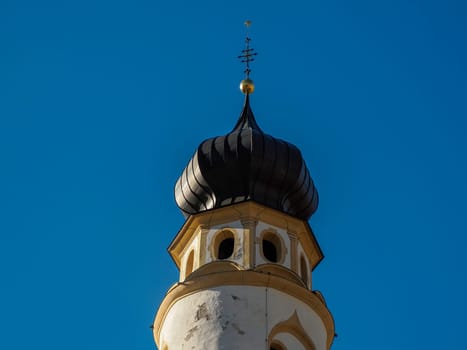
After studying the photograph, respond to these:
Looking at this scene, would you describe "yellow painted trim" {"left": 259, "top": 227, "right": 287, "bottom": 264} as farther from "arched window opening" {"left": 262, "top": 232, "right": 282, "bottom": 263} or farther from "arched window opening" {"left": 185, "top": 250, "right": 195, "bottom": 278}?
"arched window opening" {"left": 185, "top": 250, "right": 195, "bottom": 278}

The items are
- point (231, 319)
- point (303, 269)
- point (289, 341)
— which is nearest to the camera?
point (231, 319)

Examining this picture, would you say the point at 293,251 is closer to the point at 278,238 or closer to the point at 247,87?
the point at 278,238

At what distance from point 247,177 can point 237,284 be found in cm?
294

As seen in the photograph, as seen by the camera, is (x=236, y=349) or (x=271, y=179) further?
(x=271, y=179)

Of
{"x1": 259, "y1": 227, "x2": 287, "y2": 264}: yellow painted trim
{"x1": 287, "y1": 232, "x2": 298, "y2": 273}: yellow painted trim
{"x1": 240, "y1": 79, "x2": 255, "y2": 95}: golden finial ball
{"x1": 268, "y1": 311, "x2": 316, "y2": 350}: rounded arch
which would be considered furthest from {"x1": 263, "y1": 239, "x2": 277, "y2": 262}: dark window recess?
{"x1": 240, "y1": 79, "x2": 255, "y2": 95}: golden finial ball

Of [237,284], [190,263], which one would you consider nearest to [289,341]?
[237,284]

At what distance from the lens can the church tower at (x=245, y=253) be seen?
73.2ft

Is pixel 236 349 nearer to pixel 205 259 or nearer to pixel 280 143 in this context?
pixel 205 259

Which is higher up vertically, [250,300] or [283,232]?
[283,232]

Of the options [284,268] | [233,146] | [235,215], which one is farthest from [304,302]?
[233,146]

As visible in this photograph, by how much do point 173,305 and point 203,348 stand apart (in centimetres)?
165

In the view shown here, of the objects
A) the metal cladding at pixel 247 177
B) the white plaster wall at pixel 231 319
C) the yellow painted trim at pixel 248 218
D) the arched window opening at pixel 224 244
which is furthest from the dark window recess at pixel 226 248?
the white plaster wall at pixel 231 319

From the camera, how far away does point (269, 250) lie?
24453mm

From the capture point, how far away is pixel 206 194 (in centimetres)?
2523
